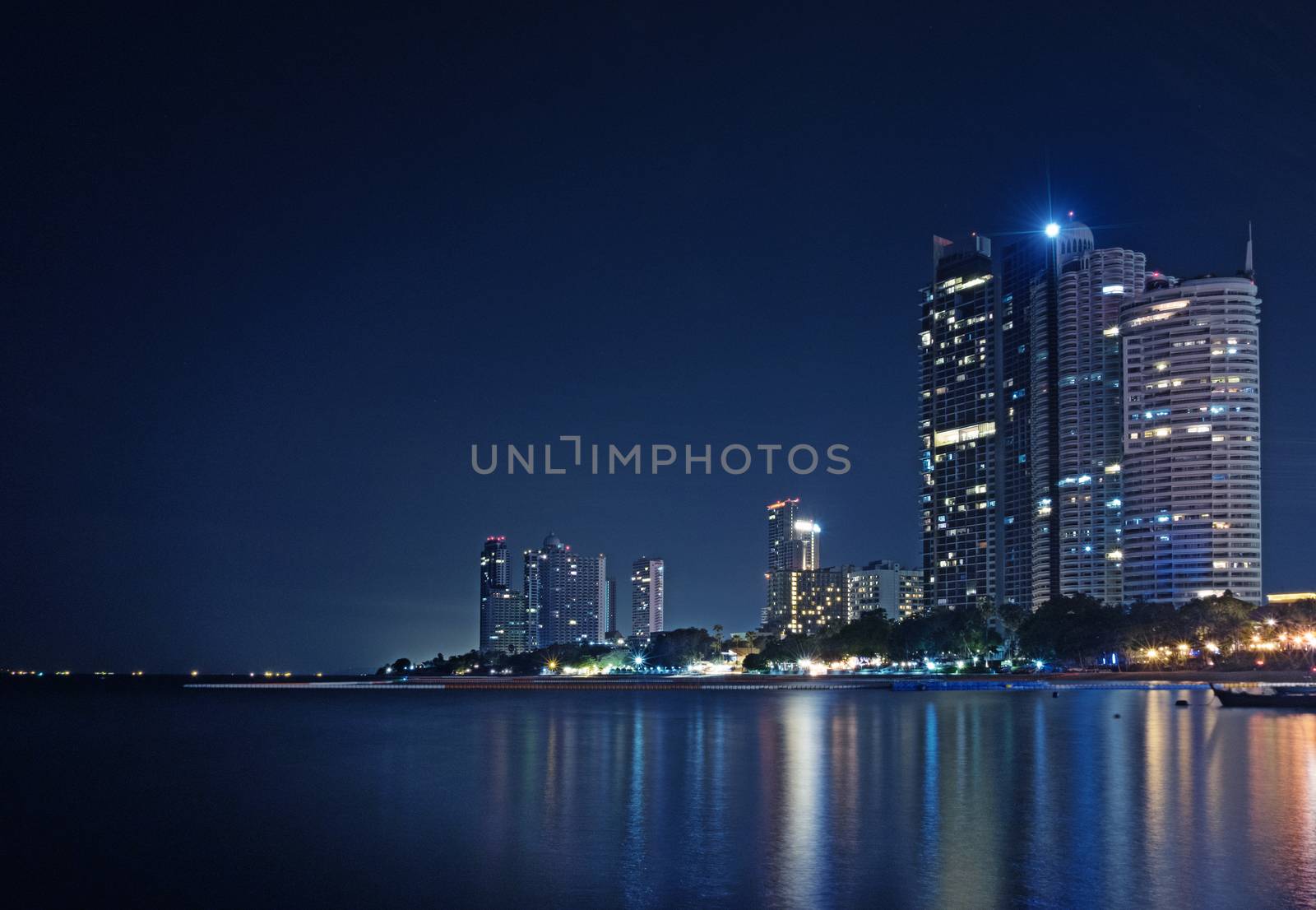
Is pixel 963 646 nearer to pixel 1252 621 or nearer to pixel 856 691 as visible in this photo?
pixel 1252 621

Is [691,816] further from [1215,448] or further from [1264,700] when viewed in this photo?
[1215,448]

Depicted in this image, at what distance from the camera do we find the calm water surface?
22.8 metres

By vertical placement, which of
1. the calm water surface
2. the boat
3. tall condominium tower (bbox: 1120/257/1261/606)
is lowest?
the boat

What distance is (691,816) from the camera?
104 ft

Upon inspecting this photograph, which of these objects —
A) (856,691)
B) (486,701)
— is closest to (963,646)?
(856,691)

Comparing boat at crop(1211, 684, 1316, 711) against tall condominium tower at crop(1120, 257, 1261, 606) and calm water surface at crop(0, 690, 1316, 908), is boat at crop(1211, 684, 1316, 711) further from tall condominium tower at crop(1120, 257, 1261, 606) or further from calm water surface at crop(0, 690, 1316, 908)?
tall condominium tower at crop(1120, 257, 1261, 606)

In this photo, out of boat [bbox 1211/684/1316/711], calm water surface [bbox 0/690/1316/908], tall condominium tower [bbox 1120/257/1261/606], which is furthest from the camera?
tall condominium tower [bbox 1120/257/1261/606]

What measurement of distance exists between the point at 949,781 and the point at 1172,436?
178m

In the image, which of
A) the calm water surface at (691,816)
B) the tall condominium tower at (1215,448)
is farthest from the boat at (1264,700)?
the tall condominium tower at (1215,448)

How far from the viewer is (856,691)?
12631 cm

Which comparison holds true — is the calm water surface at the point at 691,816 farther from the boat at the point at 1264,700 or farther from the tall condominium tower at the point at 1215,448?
the tall condominium tower at the point at 1215,448

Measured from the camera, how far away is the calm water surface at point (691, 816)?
22766mm

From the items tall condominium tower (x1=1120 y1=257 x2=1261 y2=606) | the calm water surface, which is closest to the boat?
the calm water surface

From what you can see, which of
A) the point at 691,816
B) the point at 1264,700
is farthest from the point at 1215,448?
the point at 691,816
